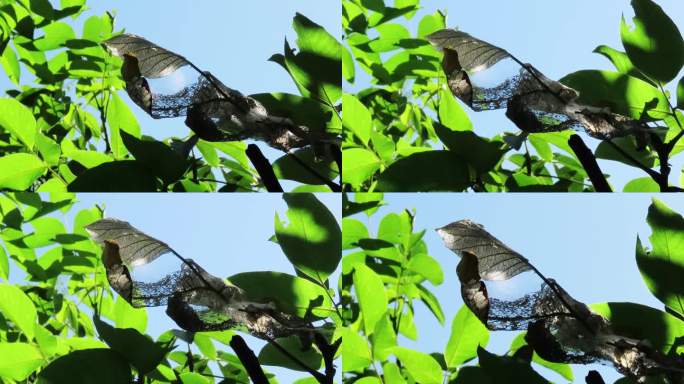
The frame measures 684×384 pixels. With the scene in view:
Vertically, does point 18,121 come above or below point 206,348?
above

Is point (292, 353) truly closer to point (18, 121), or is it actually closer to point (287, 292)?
point (287, 292)

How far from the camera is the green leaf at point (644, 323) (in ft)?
2.31

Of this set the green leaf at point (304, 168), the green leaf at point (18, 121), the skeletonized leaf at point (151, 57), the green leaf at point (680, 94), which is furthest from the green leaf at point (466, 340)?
the green leaf at point (18, 121)

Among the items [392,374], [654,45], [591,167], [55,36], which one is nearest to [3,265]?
[55,36]

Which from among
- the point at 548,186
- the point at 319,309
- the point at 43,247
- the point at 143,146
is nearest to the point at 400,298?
the point at 319,309

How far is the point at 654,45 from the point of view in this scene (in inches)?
31.0

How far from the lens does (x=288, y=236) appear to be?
31.1 inches

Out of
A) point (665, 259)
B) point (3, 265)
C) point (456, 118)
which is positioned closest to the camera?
point (665, 259)

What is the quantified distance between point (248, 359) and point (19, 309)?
0.29m

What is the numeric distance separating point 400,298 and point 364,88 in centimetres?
27

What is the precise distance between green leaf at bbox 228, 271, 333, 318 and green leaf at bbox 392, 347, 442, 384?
10 centimetres

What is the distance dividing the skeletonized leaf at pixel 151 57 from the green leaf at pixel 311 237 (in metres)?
0.23

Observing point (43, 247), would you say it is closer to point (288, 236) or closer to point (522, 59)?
point (288, 236)

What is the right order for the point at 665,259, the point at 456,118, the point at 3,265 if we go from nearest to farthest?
the point at 665,259, the point at 456,118, the point at 3,265
